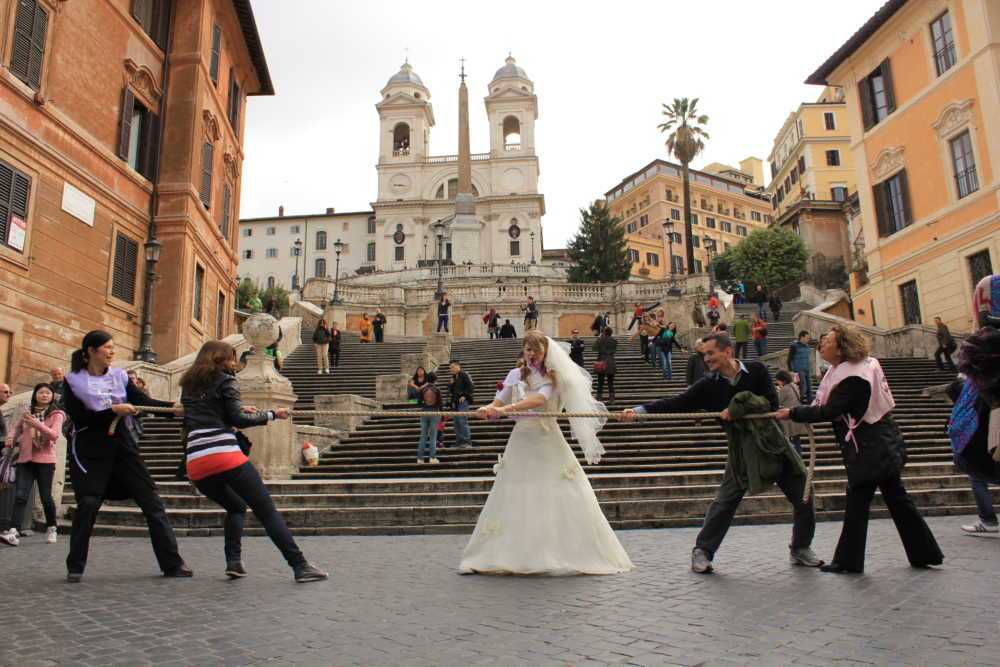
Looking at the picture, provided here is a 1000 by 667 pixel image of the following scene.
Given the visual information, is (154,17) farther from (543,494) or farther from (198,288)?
(543,494)

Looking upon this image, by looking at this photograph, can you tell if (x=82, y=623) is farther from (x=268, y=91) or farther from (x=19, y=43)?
(x=268, y=91)

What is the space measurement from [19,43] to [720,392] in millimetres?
17153

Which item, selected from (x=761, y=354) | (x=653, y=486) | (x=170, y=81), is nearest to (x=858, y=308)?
(x=761, y=354)

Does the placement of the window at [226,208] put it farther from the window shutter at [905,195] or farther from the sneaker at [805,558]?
the sneaker at [805,558]

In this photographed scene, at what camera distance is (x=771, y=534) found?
7996 mm

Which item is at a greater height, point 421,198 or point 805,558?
point 421,198

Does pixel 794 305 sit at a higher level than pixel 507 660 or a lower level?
higher

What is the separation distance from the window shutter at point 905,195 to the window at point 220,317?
24176 mm

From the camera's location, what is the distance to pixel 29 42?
16.2 meters

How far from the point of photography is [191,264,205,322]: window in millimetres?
22812

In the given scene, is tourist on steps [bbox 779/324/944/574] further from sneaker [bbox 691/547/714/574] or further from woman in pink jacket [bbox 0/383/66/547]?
woman in pink jacket [bbox 0/383/66/547]

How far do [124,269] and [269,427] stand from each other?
35.4 feet

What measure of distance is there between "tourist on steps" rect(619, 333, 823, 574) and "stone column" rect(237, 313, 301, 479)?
7.54 metres

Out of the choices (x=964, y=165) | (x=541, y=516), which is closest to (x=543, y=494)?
(x=541, y=516)
